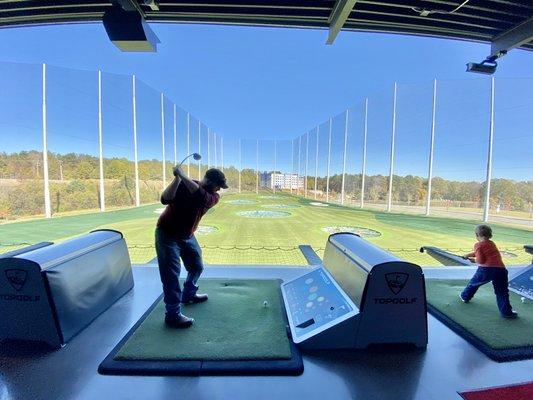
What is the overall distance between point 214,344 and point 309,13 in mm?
2781

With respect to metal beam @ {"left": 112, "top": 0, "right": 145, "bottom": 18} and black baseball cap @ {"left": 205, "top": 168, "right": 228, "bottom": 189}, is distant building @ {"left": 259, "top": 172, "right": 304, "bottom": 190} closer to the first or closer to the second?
metal beam @ {"left": 112, "top": 0, "right": 145, "bottom": 18}

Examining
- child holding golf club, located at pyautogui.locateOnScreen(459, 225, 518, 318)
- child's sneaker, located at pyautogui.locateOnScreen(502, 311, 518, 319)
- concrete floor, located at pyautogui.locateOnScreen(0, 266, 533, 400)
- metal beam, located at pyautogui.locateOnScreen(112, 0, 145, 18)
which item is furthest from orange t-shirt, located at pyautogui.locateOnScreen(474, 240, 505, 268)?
metal beam, located at pyautogui.locateOnScreen(112, 0, 145, 18)

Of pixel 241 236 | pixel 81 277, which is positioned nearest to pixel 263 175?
pixel 241 236

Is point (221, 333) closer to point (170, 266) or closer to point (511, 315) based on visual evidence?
point (170, 266)

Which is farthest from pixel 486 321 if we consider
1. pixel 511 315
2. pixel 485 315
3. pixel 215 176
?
pixel 215 176

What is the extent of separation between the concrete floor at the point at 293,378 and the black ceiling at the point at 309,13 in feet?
8.63

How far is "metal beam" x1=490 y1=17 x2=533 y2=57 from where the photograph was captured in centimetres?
270

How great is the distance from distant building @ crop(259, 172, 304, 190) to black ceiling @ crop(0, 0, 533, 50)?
6.91 meters

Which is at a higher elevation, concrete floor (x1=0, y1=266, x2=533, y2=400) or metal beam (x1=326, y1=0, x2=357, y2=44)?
metal beam (x1=326, y1=0, x2=357, y2=44)

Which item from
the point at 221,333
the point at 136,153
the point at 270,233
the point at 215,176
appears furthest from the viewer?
the point at 270,233

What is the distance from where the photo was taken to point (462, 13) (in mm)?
2635

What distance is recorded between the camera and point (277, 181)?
1107 centimetres

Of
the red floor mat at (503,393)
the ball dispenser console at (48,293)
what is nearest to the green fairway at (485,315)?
the red floor mat at (503,393)

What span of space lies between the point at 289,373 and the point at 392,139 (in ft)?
29.3
